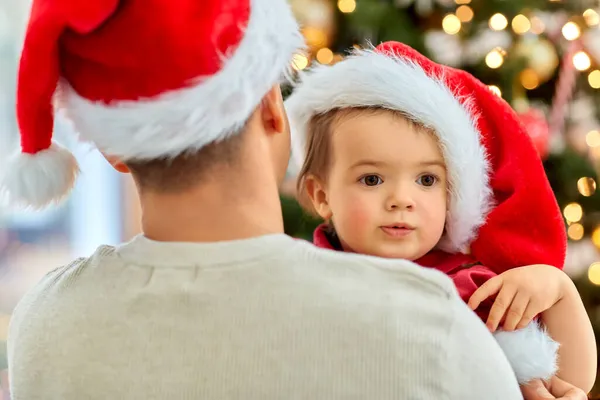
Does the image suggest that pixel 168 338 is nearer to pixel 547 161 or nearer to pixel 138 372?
pixel 138 372

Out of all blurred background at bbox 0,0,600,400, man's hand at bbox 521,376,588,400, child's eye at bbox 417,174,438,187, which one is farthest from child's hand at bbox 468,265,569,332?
blurred background at bbox 0,0,600,400

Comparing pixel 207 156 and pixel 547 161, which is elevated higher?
pixel 207 156

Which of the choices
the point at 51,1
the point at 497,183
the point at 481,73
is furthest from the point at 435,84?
the point at 481,73

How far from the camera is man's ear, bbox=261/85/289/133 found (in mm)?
914

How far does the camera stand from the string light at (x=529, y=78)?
8.30 ft

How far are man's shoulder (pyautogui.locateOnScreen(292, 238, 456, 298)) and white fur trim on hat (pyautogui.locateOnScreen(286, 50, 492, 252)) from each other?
527 mm

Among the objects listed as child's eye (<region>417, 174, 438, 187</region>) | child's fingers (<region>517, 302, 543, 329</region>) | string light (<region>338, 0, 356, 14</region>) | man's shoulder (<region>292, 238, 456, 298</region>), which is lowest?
child's fingers (<region>517, 302, 543, 329</region>)

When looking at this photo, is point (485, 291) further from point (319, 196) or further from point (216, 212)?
point (216, 212)

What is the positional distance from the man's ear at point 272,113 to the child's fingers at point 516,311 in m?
0.51

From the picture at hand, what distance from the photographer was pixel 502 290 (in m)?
1.19

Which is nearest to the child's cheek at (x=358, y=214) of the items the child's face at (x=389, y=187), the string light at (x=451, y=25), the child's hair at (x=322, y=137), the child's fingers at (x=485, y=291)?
the child's face at (x=389, y=187)

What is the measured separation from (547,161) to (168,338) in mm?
2017

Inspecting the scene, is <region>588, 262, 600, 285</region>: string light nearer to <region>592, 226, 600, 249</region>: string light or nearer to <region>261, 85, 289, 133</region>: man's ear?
<region>592, 226, 600, 249</region>: string light

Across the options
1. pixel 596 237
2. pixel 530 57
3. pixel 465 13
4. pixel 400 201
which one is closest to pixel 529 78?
pixel 530 57
